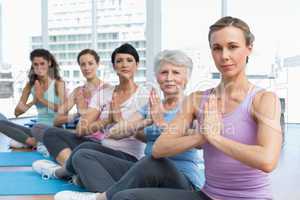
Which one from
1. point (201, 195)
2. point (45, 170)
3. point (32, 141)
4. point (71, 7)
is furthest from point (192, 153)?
point (71, 7)

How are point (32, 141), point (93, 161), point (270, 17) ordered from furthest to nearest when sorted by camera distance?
point (270, 17) < point (32, 141) < point (93, 161)

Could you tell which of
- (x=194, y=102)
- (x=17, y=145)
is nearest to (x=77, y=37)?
(x=17, y=145)

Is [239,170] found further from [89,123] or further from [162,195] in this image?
[89,123]

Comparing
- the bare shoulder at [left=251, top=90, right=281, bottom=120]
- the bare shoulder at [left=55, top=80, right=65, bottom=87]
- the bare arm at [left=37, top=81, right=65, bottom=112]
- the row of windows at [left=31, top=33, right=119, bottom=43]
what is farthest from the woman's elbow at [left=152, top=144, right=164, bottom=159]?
the row of windows at [left=31, top=33, right=119, bottom=43]

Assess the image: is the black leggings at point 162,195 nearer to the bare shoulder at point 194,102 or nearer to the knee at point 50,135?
the bare shoulder at point 194,102

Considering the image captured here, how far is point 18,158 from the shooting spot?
3346 mm

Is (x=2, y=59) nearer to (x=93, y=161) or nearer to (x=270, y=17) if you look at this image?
(x=270, y=17)

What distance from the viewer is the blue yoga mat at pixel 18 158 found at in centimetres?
316

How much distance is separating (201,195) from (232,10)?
4713 millimetres

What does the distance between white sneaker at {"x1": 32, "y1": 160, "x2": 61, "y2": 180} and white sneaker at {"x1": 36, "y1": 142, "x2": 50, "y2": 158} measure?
471 millimetres

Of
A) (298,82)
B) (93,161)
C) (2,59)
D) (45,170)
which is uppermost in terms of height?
(2,59)

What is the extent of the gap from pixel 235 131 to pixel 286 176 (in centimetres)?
183

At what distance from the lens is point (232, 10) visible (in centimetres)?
560

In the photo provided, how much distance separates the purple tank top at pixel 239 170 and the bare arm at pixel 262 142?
0.11 ft
